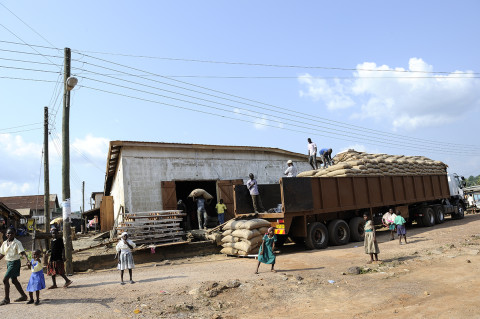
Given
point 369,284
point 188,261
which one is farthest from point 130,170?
point 369,284

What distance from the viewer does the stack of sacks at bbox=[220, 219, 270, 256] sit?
1074 cm

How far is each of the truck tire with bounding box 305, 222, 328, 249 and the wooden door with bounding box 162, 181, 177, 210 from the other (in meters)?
6.24

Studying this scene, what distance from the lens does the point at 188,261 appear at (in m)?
11.1

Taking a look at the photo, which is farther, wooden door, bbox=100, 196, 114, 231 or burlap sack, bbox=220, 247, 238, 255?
wooden door, bbox=100, 196, 114, 231

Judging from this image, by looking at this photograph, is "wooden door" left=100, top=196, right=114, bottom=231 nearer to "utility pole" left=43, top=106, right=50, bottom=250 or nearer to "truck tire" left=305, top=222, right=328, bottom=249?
"utility pole" left=43, top=106, right=50, bottom=250

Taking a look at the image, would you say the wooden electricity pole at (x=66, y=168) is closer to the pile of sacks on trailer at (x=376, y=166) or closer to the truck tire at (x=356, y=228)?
the pile of sacks on trailer at (x=376, y=166)

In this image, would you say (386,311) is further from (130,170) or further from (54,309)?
(130,170)

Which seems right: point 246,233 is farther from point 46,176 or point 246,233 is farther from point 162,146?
point 46,176

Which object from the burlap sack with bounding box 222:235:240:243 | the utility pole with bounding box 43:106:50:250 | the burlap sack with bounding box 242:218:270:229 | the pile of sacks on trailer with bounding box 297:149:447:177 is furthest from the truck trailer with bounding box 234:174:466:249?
the utility pole with bounding box 43:106:50:250

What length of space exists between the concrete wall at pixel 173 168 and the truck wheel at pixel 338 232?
614 cm

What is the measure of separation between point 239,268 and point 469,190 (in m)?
26.2

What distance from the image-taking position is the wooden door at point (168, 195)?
15.1 metres

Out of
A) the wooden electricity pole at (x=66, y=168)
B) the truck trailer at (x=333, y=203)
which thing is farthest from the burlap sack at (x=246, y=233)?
the wooden electricity pole at (x=66, y=168)

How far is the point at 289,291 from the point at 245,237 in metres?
3.87
